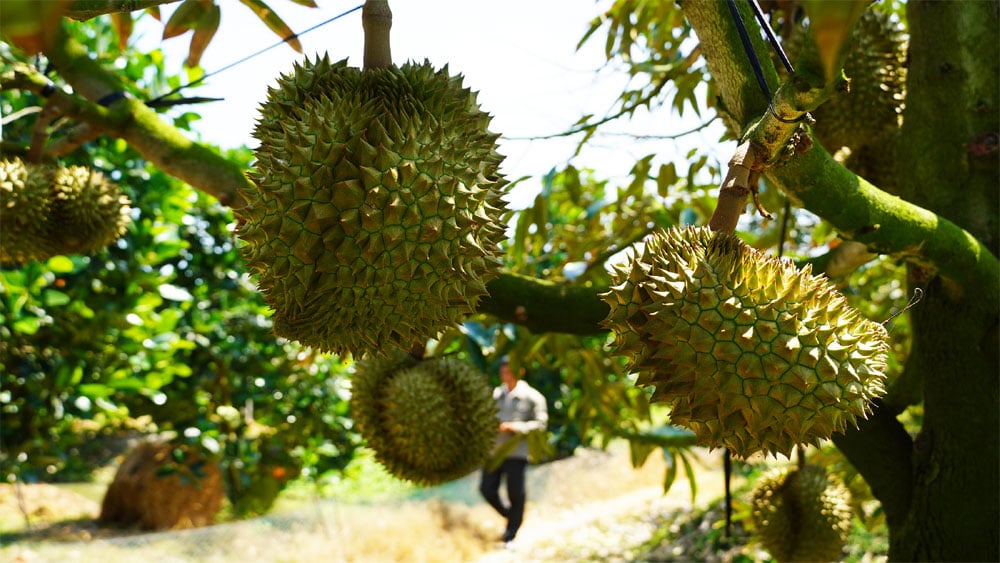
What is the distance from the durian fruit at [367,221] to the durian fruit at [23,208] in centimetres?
104

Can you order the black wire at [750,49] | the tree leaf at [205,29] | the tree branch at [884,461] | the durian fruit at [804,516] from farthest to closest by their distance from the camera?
the durian fruit at [804,516]
the tree branch at [884,461]
the tree leaf at [205,29]
the black wire at [750,49]

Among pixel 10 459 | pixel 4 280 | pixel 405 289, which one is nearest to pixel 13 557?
pixel 10 459

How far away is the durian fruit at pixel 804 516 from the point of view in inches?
87.0

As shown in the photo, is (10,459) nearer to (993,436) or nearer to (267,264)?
(267,264)

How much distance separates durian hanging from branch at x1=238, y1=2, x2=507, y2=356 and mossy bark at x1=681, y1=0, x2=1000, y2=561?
28.0 inches

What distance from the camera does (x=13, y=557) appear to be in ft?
12.8

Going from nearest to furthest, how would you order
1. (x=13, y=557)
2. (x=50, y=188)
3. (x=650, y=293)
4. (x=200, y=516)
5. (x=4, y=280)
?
1. (x=650, y=293)
2. (x=50, y=188)
3. (x=4, y=280)
4. (x=13, y=557)
5. (x=200, y=516)

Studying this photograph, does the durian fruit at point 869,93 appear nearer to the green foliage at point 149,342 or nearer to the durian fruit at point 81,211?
the green foliage at point 149,342

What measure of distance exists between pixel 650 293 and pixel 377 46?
1.67ft

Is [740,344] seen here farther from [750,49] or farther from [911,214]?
[911,214]

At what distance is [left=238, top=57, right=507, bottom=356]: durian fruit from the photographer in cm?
93

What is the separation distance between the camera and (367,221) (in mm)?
914

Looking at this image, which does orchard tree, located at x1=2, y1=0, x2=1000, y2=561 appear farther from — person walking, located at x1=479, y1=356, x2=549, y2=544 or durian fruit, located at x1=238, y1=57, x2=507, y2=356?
person walking, located at x1=479, y1=356, x2=549, y2=544

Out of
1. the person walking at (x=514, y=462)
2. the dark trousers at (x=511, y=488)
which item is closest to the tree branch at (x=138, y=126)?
the person walking at (x=514, y=462)
